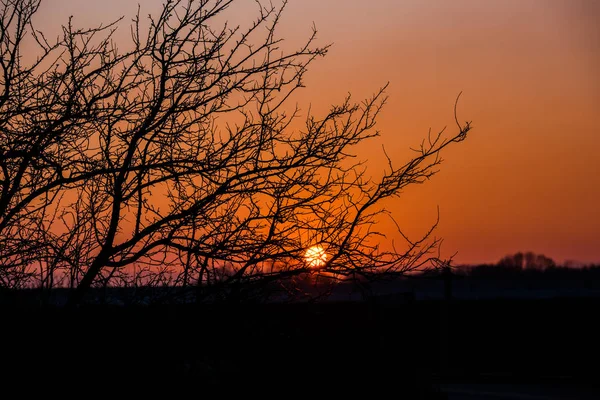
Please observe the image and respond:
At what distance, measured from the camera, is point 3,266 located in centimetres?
773

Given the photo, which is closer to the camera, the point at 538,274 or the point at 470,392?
the point at 470,392

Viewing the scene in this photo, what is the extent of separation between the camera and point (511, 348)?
91.6ft

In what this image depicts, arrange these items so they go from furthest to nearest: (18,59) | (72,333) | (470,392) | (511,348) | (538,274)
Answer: (538,274), (511,348), (470,392), (18,59), (72,333)

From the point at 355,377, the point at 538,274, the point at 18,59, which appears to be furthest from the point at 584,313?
the point at 538,274

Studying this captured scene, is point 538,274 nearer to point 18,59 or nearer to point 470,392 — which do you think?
point 470,392

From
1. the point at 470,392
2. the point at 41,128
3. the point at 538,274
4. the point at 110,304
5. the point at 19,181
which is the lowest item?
the point at 470,392

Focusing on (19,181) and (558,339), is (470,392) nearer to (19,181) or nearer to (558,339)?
(558,339)

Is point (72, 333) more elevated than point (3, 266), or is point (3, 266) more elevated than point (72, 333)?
point (3, 266)

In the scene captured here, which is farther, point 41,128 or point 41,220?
point 41,220

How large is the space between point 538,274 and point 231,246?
87776 mm

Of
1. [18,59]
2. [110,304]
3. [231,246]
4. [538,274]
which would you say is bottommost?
[110,304]

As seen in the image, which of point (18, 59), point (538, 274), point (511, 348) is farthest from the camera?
point (538, 274)

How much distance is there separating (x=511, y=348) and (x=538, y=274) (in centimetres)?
6597

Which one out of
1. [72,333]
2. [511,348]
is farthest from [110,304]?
[511,348]
